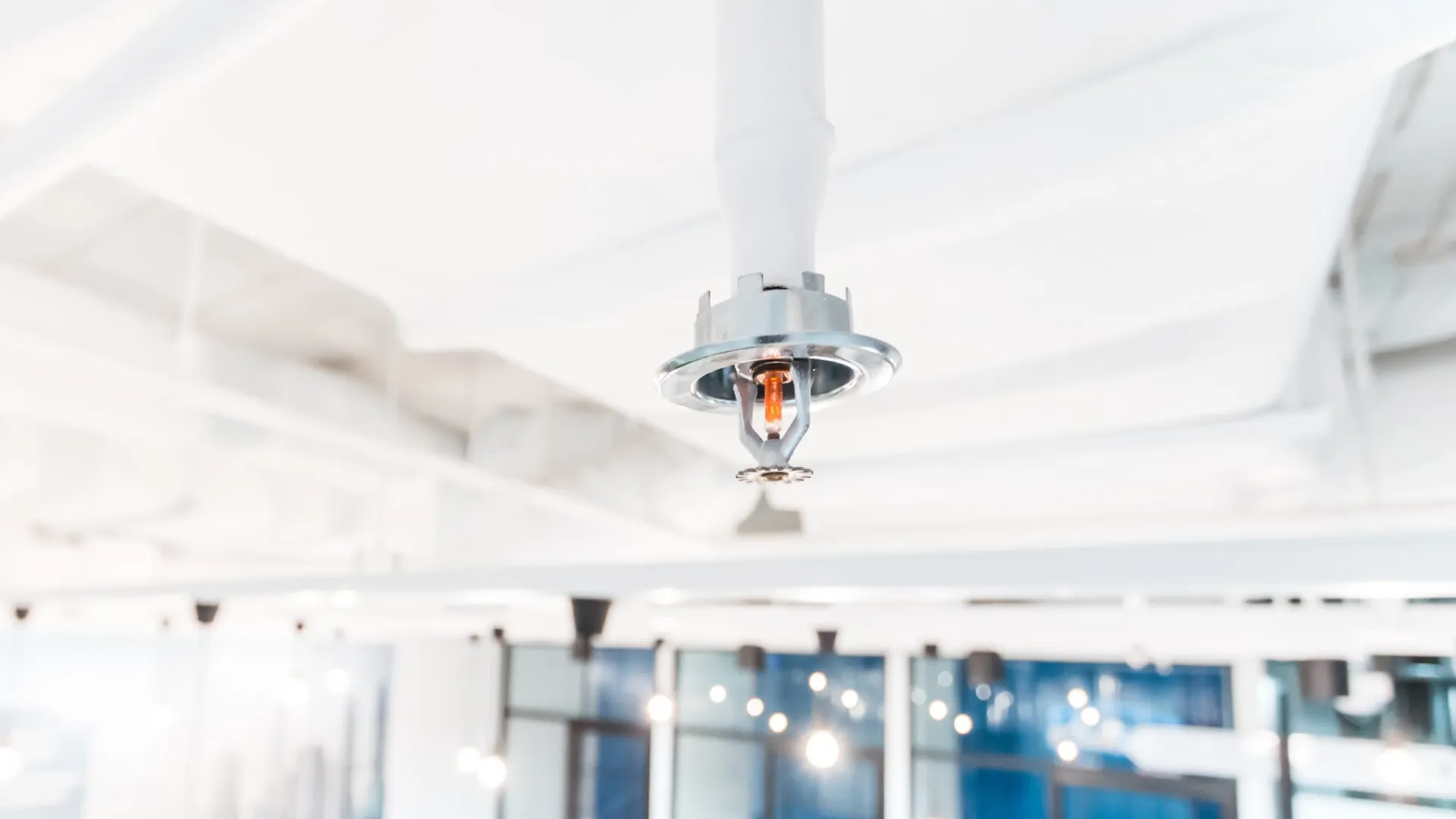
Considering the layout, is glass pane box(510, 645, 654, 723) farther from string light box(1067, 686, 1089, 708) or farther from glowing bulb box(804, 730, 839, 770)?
string light box(1067, 686, 1089, 708)

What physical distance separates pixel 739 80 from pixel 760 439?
0.34 metres

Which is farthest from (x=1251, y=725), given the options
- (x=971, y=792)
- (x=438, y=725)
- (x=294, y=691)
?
(x=294, y=691)

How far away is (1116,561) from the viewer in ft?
5.04

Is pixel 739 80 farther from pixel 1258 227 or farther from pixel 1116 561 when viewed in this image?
pixel 1258 227

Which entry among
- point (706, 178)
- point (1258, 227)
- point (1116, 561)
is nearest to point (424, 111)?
point (706, 178)

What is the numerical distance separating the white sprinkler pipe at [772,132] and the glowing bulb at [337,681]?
29.5 feet

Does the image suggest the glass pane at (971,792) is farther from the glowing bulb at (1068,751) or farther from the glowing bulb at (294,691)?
the glowing bulb at (294,691)

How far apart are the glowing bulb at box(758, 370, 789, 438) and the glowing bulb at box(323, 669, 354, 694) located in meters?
8.97

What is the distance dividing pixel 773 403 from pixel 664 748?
25.3ft

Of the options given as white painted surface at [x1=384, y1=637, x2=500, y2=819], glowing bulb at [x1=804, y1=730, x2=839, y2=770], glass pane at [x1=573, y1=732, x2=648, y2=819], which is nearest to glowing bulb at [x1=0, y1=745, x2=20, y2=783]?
white painted surface at [x1=384, y1=637, x2=500, y2=819]

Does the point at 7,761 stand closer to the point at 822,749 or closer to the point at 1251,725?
the point at 822,749

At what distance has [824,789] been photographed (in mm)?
7395

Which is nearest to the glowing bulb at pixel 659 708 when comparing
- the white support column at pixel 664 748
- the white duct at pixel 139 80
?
the white support column at pixel 664 748

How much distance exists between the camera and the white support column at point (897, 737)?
22.6 feet
